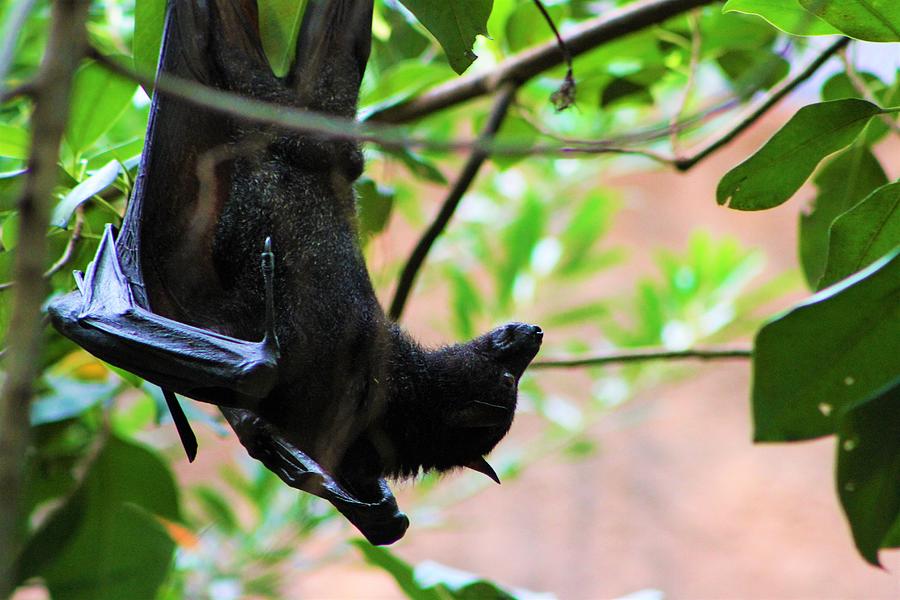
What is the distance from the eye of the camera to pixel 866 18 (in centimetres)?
166

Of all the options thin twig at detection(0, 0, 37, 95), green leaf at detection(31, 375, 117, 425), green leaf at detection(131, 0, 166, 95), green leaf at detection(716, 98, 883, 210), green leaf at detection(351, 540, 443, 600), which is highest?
thin twig at detection(0, 0, 37, 95)

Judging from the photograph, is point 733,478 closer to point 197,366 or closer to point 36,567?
point 36,567

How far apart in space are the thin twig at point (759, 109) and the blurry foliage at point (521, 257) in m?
0.08

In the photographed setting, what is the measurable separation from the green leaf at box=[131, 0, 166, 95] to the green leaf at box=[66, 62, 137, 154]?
15 cm

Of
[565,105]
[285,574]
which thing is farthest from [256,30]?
[285,574]

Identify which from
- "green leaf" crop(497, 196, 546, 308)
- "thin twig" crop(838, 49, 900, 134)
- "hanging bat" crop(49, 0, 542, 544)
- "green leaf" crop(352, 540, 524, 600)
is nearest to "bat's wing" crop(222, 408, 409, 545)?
"hanging bat" crop(49, 0, 542, 544)

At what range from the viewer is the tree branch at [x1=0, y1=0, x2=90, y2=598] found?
0.70 m

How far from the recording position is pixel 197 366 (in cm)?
171

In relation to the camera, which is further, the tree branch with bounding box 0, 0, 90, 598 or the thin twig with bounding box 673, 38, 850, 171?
the thin twig with bounding box 673, 38, 850, 171

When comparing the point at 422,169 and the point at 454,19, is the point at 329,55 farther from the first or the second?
the point at 422,169

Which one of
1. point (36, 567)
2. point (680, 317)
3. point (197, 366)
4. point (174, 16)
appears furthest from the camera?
point (680, 317)

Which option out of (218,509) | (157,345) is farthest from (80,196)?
(218,509)

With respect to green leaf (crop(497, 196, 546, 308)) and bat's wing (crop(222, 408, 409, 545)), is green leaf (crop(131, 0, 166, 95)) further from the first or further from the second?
green leaf (crop(497, 196, 546, 308))

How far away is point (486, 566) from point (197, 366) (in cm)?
803
